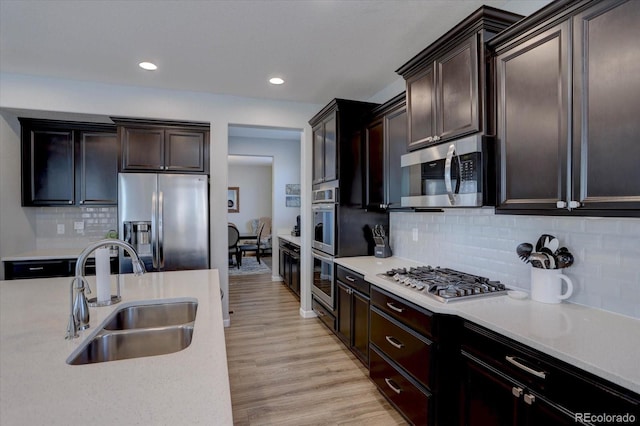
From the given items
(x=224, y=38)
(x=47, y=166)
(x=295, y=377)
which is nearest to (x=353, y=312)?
(x=295, y=377)

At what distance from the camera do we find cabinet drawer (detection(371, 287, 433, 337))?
185 cm

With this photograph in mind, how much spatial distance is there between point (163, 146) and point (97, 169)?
3.43 ft

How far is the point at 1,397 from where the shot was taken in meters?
0.86

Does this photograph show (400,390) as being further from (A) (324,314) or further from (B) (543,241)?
(A) (324,314)

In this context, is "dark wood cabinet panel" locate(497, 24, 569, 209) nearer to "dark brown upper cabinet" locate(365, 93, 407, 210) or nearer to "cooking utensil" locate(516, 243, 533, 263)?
"cooking utensil" locate(516, 243, 533, 263)

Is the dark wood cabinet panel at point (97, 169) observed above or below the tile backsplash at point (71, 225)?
above

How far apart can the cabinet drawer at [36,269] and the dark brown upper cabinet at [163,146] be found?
125cm

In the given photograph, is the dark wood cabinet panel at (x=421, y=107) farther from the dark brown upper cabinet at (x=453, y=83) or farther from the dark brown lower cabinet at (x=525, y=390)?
the dark brown lower cabinet at (x=525, y=390)

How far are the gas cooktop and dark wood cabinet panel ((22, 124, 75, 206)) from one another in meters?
3.93

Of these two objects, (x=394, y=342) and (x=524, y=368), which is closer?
(x=524, y=368)

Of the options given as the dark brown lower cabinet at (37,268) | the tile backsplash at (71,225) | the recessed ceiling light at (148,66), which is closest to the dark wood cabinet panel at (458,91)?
the recessed ceiling light at (148,66)

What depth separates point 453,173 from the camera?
1939 mm

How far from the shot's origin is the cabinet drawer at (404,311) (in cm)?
185

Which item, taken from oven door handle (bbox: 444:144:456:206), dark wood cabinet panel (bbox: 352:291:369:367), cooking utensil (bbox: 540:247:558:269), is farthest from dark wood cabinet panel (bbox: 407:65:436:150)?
dark wood cabinet panel (bbox: 352:291:369:367)
